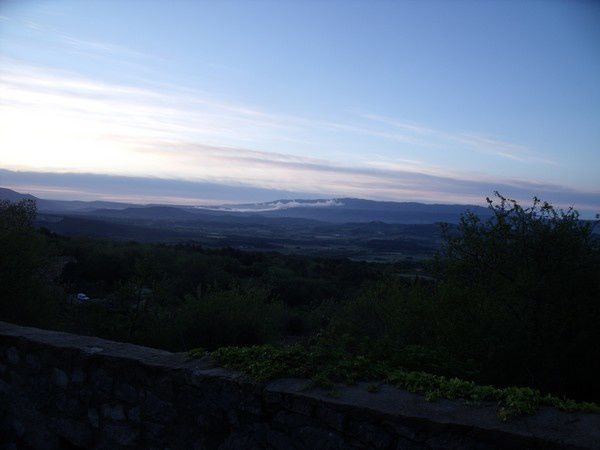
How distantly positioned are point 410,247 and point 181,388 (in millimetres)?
62176

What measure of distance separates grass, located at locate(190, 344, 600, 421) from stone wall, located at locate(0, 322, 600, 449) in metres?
0.08

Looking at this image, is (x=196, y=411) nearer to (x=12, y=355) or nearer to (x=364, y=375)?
(x=364, y=375)

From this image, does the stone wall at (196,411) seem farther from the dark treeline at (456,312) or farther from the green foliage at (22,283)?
the green foliage at (22,283)

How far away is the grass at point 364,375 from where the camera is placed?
2918 mm

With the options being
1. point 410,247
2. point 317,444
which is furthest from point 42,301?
point 410,247

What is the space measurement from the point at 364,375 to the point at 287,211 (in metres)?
161

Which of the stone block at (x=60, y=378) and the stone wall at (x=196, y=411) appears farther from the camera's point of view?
the stone block at (x=60, y=378)

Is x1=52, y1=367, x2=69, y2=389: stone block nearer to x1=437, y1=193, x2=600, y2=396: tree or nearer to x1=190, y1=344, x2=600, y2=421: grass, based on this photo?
x1=190, y1=344, x2=600, y2=421: grass

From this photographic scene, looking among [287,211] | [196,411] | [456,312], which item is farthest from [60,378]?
[287,211]

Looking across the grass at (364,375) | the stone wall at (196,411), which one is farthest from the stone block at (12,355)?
the grass at (364,375)

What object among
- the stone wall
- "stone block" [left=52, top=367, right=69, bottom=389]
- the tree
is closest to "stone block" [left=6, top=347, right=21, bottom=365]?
the stone wall

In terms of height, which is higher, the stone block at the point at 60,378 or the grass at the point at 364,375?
the grass at the point at 364,375

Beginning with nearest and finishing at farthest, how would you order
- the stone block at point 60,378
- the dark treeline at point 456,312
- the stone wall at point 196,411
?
the stone wall at point 196,411
the stone block at point 60,378
the dark treeline at point 456,312

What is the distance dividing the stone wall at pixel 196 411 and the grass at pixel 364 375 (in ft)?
0.27
